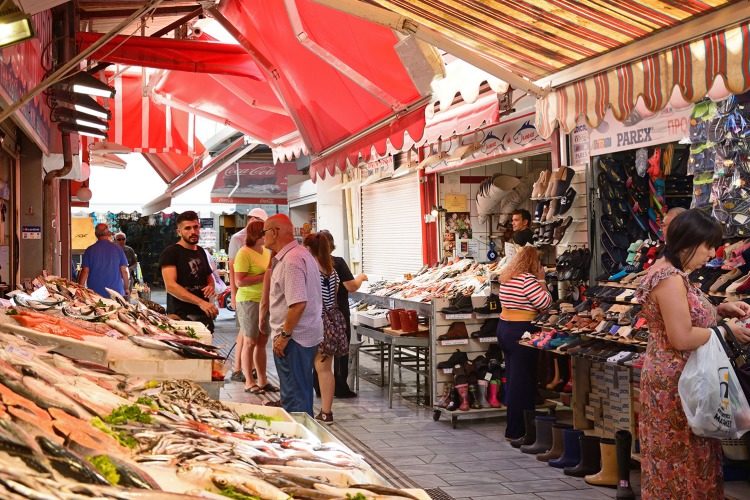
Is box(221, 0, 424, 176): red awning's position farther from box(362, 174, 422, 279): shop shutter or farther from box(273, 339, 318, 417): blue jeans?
box(362, 174, 422, 279): shop shutter

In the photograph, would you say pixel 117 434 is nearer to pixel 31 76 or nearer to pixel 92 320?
pixel 92 320

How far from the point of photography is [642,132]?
6.99 meters

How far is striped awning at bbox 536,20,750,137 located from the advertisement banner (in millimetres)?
15203

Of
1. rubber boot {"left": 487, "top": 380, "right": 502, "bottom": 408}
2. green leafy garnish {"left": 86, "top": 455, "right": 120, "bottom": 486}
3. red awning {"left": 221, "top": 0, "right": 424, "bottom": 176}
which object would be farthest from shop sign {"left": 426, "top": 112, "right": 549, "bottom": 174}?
green leafy garnish {"left": 86, "top": 455, "right": 120, "bottom": 486}

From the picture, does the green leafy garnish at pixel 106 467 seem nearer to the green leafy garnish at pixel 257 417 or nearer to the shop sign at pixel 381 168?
the green leafy garnish at pixel 257 417

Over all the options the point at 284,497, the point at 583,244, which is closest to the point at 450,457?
the point at 583,244

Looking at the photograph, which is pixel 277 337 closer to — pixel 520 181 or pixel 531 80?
pixel 531 80

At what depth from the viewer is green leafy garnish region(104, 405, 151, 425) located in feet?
9.05

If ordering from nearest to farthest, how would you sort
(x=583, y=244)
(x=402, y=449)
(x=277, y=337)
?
(x=277, y=337), (x=402, y=449), (x=583, y=244)

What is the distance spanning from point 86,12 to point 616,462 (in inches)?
339

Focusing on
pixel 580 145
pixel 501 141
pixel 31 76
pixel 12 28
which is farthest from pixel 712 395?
pixel 501 141

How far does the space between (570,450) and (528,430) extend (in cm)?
63

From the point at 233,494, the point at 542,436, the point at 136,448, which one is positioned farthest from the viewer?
the point at 542,436

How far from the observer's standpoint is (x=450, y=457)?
678cm
